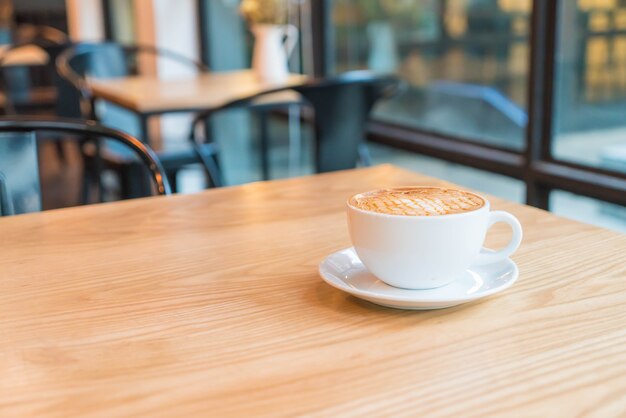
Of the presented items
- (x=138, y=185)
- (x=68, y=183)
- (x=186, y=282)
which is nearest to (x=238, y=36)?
(x=68, y=183)

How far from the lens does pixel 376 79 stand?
2.18 m

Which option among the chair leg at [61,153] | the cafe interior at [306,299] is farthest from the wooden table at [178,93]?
the chair leg at [61,153]

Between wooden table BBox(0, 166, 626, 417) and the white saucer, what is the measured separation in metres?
0.01

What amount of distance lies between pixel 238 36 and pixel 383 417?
411 centimetres

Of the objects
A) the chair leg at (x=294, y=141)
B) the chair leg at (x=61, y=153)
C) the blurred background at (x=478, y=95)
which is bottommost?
the chair leg at (x=61, y=153)

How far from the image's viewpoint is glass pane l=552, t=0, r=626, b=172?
2.16 m

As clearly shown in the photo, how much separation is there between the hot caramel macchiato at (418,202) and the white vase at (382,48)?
8.28 feet

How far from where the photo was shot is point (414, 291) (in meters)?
0.73

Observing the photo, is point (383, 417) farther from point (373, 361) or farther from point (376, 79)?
point (376, 79)

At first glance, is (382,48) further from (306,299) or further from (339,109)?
(306,299)

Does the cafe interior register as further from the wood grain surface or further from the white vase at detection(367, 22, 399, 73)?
the white vase at detection(367, 22, 399, 73)

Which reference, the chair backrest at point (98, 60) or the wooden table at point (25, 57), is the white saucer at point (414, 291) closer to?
the chair backrest at point (98, 60)

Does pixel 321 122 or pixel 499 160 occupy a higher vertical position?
pixel 321 122

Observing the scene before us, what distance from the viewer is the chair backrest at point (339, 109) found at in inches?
84.8
